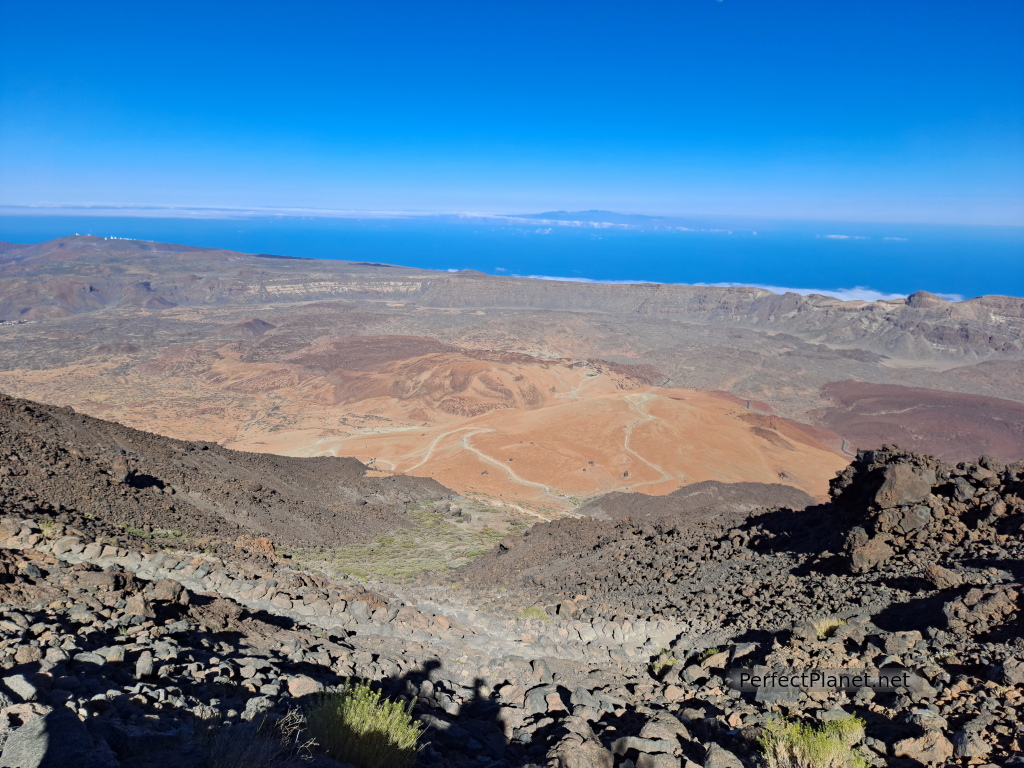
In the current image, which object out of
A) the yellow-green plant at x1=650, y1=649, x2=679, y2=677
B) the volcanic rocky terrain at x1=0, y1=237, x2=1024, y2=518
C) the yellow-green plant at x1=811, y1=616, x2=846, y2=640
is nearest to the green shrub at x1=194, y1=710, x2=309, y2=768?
the yellow-green plant at x1=650, y1=649, x2=679, y2=677

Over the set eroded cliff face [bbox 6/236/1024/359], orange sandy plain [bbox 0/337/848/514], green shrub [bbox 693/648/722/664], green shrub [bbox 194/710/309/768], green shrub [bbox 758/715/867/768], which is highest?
eroded cliff face [bbox 6/236/1024/359]

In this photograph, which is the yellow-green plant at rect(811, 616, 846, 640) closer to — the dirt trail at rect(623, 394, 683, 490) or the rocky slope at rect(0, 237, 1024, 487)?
the rocky slope at rect(0, 237, 1024, 487)

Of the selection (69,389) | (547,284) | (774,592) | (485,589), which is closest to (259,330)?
(69,389)

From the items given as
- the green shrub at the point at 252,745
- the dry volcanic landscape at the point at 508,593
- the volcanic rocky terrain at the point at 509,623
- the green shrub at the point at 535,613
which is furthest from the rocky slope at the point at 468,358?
the green shrub at the point at 252,745

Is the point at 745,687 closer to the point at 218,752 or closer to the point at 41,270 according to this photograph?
the point at 218,752

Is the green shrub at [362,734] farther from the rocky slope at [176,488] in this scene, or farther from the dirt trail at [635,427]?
the dirt trail at [635,427]
